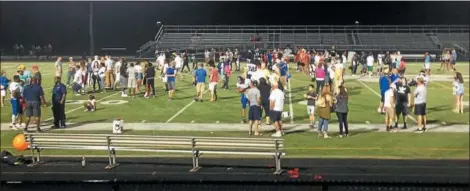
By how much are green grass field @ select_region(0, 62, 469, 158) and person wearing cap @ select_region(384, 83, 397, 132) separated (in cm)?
16

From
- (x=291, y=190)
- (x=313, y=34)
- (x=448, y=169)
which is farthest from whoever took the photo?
(x=313, y=34)

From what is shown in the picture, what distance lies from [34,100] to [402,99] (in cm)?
485

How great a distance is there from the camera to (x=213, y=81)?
955 centimetres

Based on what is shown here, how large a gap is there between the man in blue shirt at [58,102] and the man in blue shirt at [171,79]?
1318 mm

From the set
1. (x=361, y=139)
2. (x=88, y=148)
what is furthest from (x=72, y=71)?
(x=361, y=139)

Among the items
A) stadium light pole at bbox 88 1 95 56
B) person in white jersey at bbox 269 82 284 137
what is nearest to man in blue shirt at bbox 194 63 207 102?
person in white jersey at bbox 269 82 284 137

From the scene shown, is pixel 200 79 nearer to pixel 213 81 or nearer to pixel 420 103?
pixel 213 81

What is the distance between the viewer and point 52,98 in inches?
360

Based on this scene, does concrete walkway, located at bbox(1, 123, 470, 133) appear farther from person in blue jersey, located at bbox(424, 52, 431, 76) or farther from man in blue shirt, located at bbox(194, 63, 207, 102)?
person in blue jersey, located at bbox(424, 52, 431, 76)

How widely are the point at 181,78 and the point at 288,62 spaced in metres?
1.39

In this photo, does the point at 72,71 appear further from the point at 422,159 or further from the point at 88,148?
the point at 422,159

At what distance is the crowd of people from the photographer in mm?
9070

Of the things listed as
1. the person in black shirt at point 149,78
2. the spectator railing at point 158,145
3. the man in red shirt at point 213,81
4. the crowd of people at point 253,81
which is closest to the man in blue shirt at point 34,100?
the crowd of people at point 253,81

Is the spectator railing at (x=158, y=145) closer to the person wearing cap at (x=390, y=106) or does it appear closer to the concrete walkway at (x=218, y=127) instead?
the concrete walkway at (x=218, y=127)
